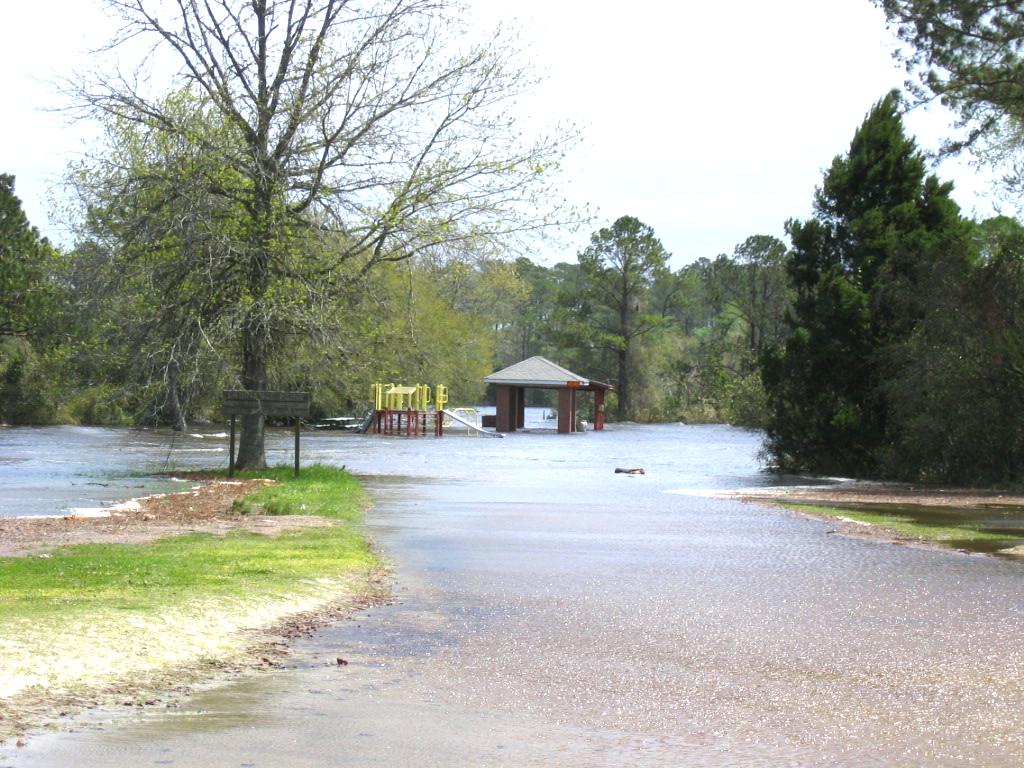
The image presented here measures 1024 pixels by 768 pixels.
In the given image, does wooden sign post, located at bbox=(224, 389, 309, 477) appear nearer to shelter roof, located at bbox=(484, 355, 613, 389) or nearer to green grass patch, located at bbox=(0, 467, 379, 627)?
green grass patch, located at bbox=(0, 467, 379, 627)

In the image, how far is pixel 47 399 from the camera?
2655 inches

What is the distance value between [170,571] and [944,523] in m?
13.0

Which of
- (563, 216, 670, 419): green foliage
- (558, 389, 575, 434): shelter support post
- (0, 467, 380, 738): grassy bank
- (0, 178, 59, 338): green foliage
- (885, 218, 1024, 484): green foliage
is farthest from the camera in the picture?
(563, 216, 670, 419): green foliage

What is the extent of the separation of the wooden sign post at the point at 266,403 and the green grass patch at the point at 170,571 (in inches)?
383

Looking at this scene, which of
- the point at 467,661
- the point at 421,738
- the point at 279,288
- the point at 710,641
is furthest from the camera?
the point at 279,288

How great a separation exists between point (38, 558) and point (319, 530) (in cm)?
417

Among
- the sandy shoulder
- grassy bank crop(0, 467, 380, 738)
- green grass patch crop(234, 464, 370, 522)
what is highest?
green grass patch crop(234, 464, 370, 522)

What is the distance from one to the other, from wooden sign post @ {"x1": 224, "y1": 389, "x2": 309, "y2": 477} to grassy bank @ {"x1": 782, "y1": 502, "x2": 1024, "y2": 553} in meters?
9.56

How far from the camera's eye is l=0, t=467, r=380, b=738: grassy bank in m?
7.54

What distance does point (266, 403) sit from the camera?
26.2 m

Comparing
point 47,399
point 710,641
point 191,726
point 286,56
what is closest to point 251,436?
point 286,56

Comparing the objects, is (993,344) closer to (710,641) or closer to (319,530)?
(319,530)

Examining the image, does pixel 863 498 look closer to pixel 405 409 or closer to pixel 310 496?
pixel 310 496

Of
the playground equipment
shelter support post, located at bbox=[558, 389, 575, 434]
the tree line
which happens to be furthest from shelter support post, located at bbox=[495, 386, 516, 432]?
the tree line
